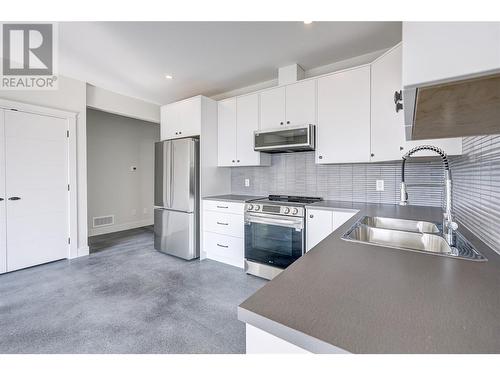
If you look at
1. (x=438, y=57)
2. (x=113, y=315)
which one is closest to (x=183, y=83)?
(x=113, y=315)

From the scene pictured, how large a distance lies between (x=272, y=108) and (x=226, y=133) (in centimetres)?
80

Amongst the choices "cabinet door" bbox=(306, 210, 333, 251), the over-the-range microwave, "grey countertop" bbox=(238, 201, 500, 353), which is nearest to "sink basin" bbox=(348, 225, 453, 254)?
"grey countertop" bbox=(238, 201, 500, 353)

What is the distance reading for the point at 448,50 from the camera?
43 cm

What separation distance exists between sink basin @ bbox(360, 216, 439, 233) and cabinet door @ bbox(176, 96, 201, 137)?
7.98 feet

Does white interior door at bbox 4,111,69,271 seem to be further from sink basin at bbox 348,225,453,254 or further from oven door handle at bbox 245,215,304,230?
sink basin at bbox 348,225,453,254

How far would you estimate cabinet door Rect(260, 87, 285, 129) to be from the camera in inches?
114

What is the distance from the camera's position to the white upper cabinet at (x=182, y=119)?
10.9 ft

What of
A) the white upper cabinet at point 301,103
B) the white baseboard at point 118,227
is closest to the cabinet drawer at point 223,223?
the white upper cabinet at point 301,103

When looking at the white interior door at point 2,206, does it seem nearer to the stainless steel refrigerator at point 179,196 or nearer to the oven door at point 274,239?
the stainless steel refrigerator at point 179,196

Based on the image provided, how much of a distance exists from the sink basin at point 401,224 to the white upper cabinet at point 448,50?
137 centimetres

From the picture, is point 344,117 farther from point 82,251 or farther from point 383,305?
point 82,251
